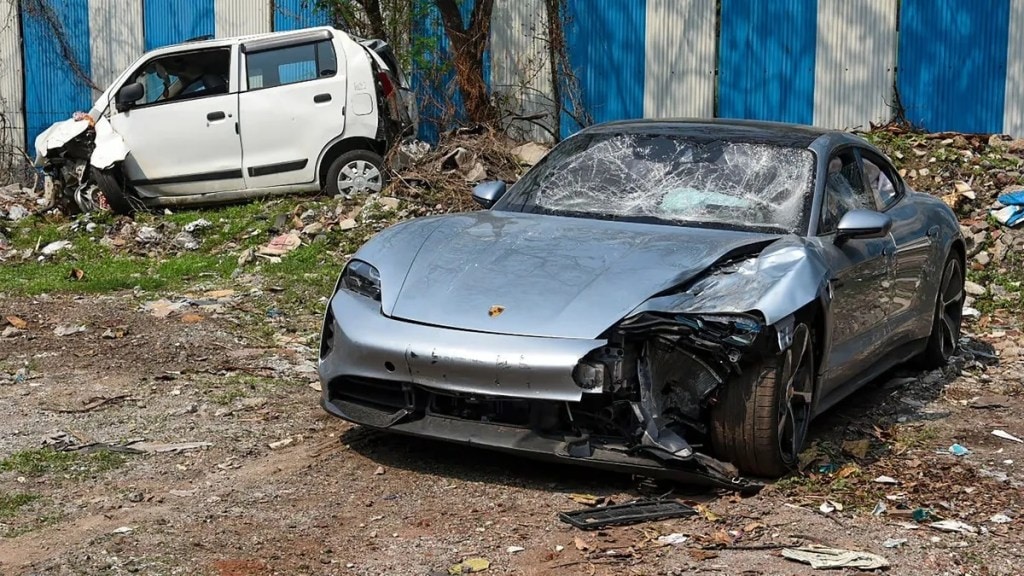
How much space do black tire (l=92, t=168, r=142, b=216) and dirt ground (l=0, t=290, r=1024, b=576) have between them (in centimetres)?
645

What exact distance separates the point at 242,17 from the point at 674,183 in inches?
527

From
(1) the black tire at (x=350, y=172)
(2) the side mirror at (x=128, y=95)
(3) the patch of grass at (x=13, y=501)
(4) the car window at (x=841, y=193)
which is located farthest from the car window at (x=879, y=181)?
(2) the side mirror at (x=128, y=95)

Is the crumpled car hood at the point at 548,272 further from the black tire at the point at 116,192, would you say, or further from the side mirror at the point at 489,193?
the black tire at the point at 116,192

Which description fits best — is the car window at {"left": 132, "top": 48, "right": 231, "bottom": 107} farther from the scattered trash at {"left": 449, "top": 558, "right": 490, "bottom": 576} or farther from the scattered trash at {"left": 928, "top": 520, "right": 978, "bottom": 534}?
the scattered trash at {"left": 928, "top": 520, "right": 978, "bottom": 534}

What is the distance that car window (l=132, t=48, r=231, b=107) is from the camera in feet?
45.5

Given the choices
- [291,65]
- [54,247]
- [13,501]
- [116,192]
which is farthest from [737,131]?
[116,192]

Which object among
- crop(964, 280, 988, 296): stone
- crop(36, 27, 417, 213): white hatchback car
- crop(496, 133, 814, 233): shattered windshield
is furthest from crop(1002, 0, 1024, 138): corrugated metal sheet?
crop(496, 133, 814, 233): shattered windshield

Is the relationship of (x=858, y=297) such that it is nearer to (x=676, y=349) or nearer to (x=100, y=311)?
(x=676, y=349)

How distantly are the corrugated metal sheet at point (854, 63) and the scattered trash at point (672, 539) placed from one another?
492 inches

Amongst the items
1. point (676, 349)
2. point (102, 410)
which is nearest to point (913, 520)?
point (676, 349)

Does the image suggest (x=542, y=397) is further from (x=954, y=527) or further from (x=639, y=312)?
(x=954, y=527)

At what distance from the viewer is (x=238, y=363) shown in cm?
760

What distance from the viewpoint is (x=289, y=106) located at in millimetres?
13641

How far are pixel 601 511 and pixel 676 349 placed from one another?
69 centimetres
